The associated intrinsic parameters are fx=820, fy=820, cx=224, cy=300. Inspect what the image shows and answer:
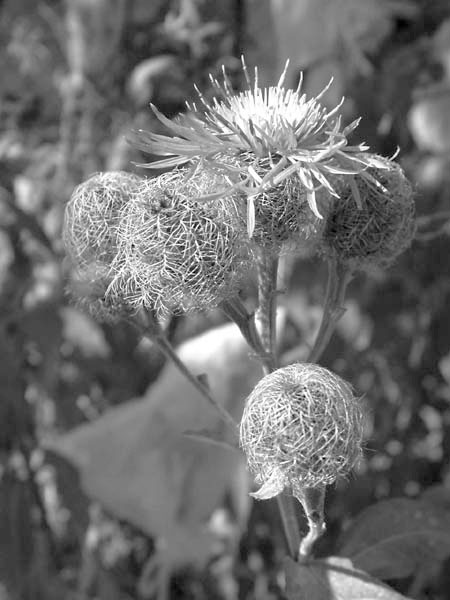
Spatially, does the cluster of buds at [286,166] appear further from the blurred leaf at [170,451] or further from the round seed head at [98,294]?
the blurred leaf at [170,451]

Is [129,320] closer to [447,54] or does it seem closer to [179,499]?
[179,499]

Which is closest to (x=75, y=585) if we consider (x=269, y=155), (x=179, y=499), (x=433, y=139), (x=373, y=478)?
(x=179, y=499)

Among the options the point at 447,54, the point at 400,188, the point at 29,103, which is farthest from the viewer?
the point at 29,103

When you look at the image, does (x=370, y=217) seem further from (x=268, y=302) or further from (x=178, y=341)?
(x=178, y=341)

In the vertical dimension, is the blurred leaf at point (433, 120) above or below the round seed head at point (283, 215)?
below

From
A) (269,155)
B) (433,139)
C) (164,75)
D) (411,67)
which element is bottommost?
(433,139)

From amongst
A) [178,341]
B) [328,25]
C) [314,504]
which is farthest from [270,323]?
[328,25]

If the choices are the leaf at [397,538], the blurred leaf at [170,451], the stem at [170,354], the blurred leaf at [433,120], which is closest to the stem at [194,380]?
the stem at [170,354]
